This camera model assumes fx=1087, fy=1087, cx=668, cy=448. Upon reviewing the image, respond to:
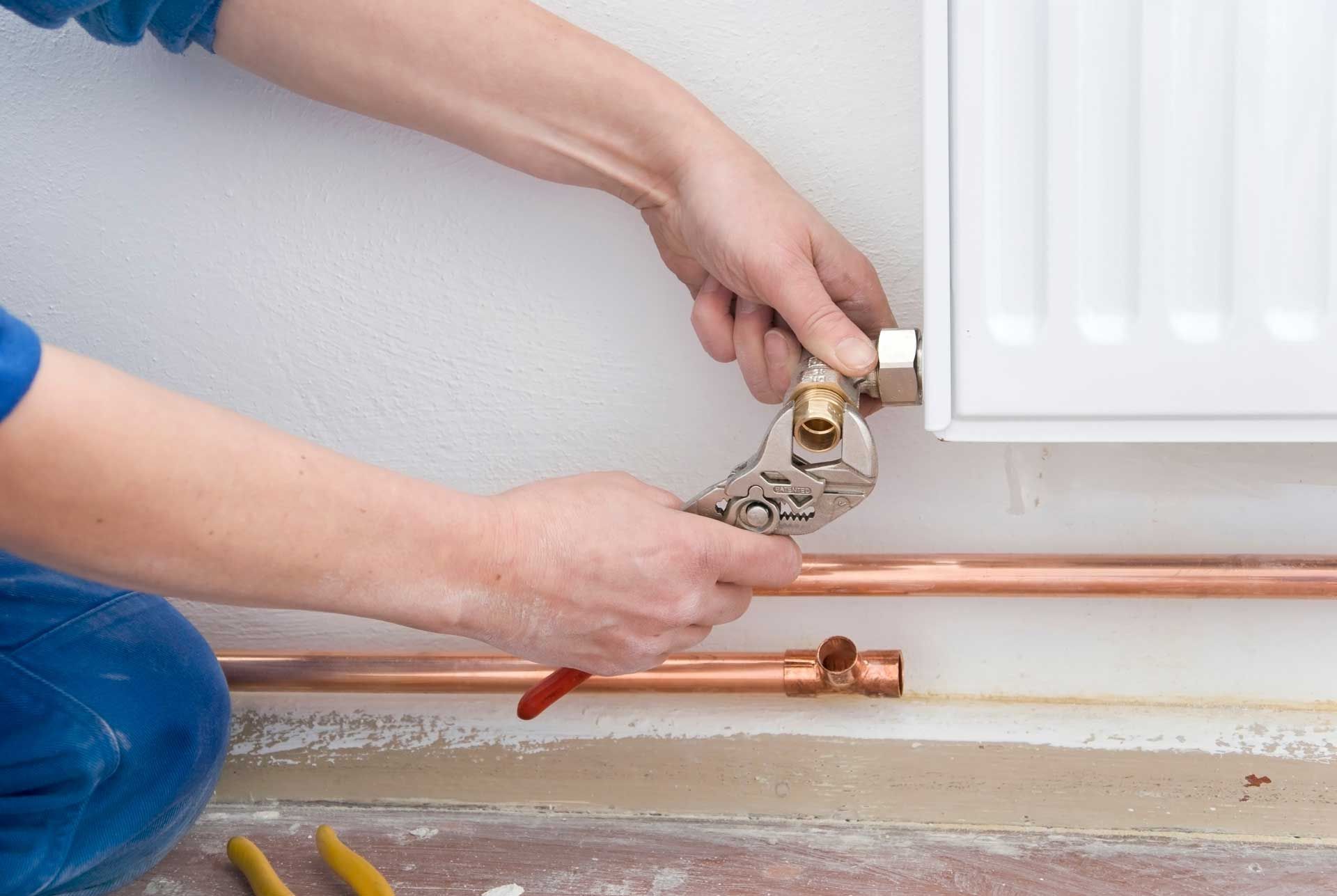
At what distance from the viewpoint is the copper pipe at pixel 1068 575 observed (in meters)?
0.57

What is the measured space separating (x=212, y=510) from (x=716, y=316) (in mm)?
270

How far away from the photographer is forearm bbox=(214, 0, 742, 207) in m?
0.53

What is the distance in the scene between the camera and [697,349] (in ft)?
2.02

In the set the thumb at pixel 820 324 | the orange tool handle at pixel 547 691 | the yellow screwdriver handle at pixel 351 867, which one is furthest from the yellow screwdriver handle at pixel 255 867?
the thumb at pixel 820 324

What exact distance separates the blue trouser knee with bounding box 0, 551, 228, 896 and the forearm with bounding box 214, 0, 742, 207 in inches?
11.7

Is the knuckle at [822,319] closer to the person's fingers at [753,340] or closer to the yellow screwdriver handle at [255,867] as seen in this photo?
the person's fingers at [753,340]

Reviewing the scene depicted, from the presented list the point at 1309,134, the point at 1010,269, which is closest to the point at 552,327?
the point at 1010,269

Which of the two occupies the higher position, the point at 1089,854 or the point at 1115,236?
the point at 1115,236

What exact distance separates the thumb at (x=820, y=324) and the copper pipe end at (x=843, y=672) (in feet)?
0.60

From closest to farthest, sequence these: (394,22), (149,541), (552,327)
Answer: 1. (149,541)
2. (394,22)
3. (552,327)

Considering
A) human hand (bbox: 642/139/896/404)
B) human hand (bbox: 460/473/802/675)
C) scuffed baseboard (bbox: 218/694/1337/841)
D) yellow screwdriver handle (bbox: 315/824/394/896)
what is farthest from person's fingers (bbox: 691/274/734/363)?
yellow screwdriver handle (bbox: 315/824/394/896)

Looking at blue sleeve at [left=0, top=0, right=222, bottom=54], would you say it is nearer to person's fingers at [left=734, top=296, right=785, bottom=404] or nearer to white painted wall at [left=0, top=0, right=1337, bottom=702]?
white painted wall at [left=0, top=0, right=1337, bottom=702]

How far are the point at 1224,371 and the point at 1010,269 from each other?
0.09 metres

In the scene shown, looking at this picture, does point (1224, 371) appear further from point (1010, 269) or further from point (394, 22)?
point (394, 22)
